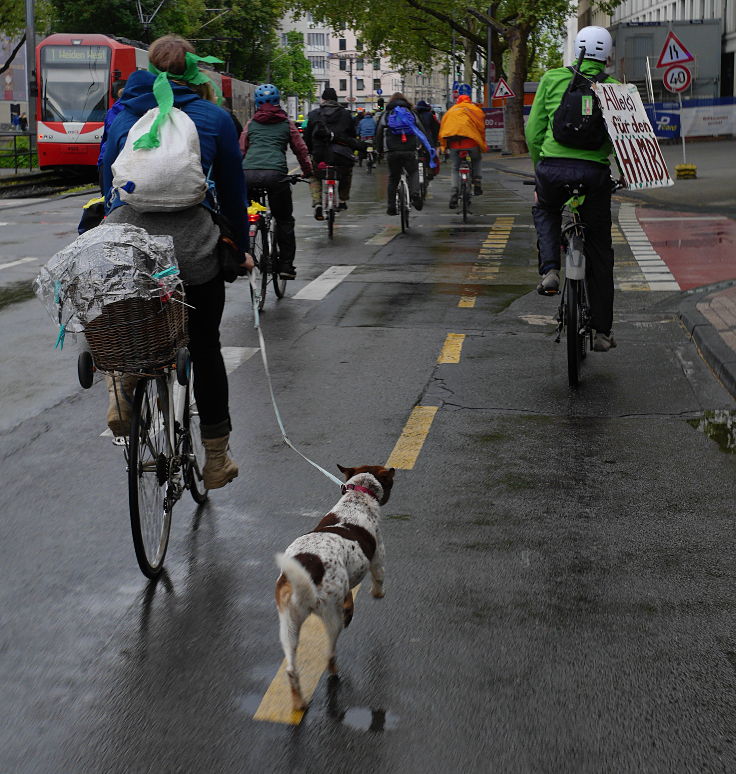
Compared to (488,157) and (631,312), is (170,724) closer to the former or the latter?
(631,312)

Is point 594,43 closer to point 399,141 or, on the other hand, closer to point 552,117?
point 552,117

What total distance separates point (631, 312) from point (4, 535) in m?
7.01

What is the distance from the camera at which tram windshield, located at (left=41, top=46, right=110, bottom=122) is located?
3344 cm

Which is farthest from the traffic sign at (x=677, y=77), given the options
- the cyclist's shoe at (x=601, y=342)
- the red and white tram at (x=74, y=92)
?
the cyclist's shoe at (x=601, y=342)

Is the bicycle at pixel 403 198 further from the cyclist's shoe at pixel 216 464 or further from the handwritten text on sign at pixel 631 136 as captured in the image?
the cyclist's shoe at pixel 216 464

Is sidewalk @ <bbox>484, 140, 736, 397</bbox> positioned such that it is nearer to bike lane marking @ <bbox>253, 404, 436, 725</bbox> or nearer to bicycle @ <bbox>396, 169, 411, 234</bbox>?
bike lane marking @ <bbox>253, 404, 436, 725</bbox>

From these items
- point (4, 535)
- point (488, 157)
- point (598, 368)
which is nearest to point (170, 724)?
point (4, 535)

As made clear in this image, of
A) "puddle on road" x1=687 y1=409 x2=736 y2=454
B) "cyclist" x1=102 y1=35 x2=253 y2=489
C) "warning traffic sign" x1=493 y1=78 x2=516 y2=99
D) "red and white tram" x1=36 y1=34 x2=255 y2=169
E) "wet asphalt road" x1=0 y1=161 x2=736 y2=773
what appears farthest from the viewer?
"warning traffic sign" x1=493 y1=78 x2=516 y2=99

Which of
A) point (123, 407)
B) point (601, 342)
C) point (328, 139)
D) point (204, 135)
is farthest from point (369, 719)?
point (328, 139)

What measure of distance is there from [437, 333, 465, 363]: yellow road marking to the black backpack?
1826mm

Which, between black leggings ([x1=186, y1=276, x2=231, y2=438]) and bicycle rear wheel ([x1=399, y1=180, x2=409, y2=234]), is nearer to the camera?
black leggings ([x1=186, y1=276, x2=231, y2=438])

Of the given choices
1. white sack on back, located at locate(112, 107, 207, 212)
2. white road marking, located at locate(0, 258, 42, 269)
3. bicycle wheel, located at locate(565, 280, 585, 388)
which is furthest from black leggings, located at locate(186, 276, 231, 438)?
white road marking, located at locate(0, 258, 42, 269)

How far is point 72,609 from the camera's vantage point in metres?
4.23

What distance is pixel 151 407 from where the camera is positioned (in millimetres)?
4527
